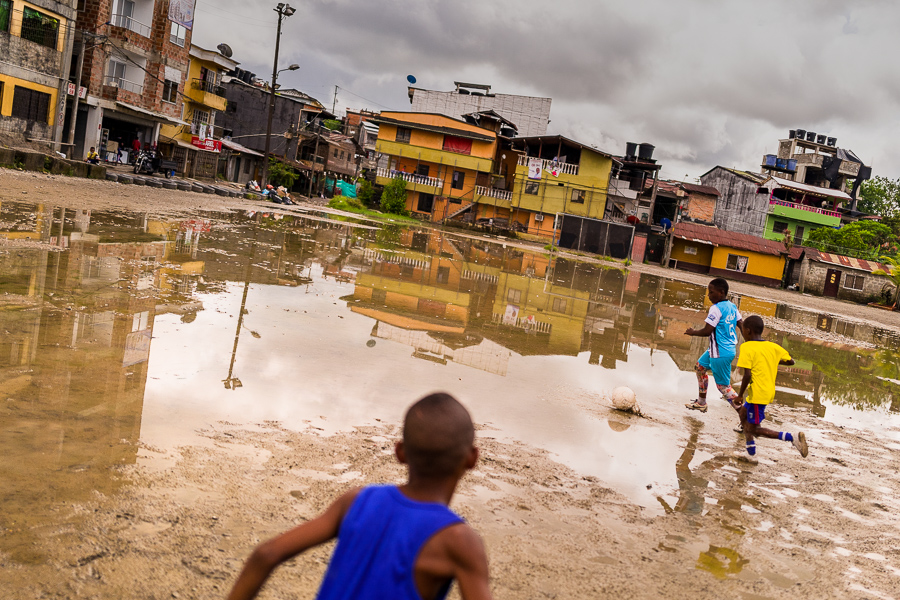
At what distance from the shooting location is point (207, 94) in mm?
52500

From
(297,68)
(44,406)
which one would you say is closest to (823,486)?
(44,406)

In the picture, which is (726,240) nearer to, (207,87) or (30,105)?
(207,87)

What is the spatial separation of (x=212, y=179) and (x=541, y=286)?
37.8 m

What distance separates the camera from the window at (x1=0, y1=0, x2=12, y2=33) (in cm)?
3048

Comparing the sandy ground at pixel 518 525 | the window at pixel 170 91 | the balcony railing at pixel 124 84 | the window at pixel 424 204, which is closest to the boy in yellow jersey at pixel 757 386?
the sandy ground at pixel 518 525

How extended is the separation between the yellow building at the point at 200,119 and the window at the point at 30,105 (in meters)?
13.7

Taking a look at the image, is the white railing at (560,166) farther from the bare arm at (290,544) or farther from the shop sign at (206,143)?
the bare arm at (290,544)

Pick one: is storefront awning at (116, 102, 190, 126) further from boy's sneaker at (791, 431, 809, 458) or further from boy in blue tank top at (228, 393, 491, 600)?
boy in blue tank top at (228, 393, 491, 600)

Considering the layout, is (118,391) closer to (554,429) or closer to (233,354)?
(233,354)

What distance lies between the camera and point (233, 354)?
293 inches

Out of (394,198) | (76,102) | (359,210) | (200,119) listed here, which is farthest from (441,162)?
(76,102)

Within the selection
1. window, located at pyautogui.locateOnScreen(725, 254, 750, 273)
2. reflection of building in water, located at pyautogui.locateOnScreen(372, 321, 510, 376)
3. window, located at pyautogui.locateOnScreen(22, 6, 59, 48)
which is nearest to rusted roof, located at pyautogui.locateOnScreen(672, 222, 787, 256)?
window, located at pyautogui.locateOnScreen(725, 254, 750, 273)

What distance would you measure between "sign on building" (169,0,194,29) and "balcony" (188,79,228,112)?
6081 mm

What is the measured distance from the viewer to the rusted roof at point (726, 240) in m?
51.8
